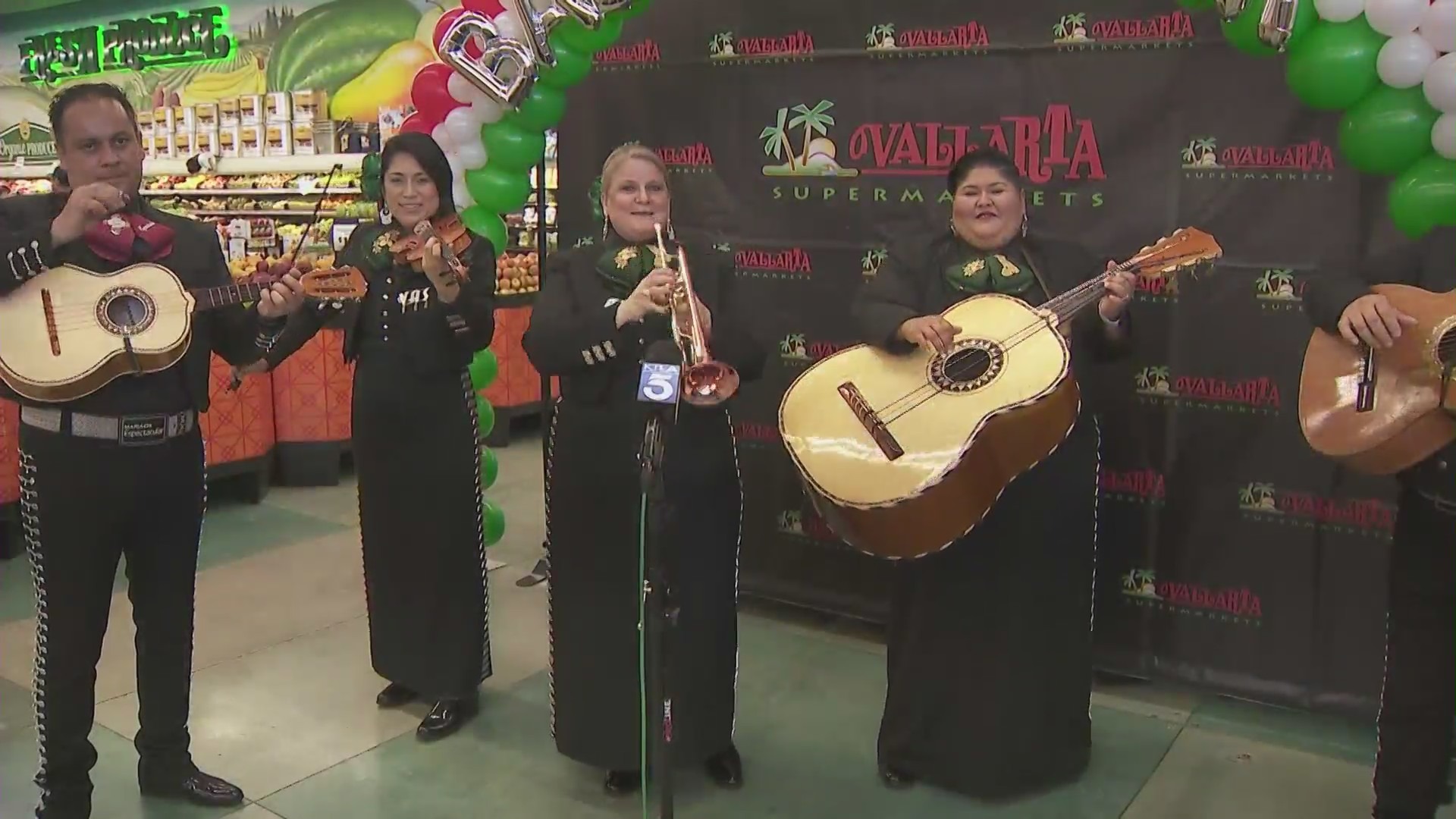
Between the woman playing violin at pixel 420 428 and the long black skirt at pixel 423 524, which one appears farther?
the long black skirt at pixel 423 524

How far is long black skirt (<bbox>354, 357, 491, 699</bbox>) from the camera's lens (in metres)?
3.16

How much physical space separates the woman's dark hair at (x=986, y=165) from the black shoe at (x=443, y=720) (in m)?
2.01

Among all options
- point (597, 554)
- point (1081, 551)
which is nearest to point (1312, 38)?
point (1081, 551)

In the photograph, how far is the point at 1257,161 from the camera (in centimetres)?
321

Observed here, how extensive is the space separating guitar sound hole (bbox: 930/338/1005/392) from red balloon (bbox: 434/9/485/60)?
1.93 m

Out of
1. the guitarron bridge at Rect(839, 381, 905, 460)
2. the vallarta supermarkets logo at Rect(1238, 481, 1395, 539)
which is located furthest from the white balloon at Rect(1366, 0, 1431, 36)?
the guitarron bridge at Rect(839, 381, 905, 460)

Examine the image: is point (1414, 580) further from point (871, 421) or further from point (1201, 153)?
point (1201, 153)

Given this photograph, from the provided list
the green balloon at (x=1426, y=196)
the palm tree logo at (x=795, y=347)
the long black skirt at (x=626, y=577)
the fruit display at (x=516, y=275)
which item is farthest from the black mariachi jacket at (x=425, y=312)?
the fruit display at (x=516, y=275)

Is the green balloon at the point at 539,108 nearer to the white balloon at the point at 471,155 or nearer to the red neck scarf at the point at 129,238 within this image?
the white balloon at the point at 471,155

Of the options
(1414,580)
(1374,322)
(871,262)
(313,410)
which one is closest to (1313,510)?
(1414,580)

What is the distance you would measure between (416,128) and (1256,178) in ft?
9.01

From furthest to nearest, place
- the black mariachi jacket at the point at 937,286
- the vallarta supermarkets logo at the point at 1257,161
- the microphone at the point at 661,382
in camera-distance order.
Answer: the vallarta supermarkets logo at the point at 1257,161
the black mariachi jacket at the point at 937,286
the microphone at the point at 661,382

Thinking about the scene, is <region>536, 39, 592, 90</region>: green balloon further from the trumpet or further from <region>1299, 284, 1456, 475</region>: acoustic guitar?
<region>1299, 284, 1456, 475</region>: acoustic guitar

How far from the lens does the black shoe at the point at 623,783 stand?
2947 mm
